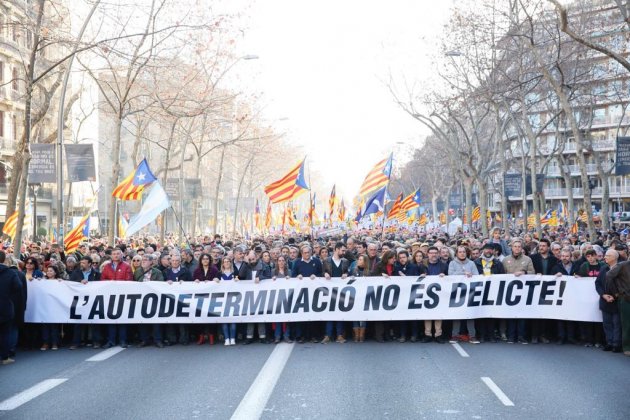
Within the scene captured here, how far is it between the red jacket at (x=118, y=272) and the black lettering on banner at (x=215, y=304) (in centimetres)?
152

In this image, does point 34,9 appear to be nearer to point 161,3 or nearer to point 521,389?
point 161,3

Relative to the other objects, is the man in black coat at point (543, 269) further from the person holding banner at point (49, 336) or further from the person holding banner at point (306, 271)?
the person holding banner at point (49, 336)

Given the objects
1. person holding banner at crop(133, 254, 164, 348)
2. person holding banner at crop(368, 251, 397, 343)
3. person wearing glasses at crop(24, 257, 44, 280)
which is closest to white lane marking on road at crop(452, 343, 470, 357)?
person holding banner at crop(368, 251, 397, 343)

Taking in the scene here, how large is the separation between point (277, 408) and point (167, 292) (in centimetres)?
524

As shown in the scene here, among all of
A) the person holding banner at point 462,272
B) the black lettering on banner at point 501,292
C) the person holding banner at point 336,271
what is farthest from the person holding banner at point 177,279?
the black lettering on banner at point 501,292

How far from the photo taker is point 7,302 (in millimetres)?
11273

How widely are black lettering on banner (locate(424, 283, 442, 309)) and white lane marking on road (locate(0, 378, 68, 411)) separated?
18.9ft

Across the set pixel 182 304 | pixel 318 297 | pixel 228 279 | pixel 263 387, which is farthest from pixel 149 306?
pixel 263 387

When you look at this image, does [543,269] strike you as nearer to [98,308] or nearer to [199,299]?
[199,299]

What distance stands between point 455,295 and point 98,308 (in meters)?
5.83

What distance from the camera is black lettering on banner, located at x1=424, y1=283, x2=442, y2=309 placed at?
42.8 feet

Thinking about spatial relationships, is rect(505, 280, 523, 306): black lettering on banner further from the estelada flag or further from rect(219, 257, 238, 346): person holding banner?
the estelada flag

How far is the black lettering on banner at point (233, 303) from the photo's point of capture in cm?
1312

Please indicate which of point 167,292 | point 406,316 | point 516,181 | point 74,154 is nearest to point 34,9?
point 74,154
